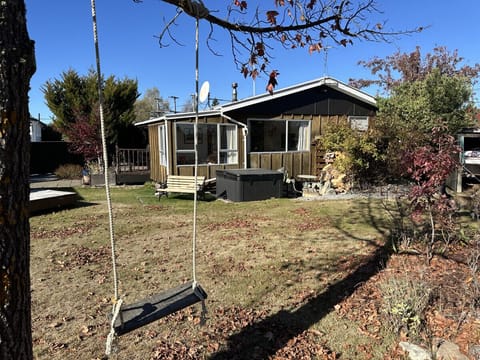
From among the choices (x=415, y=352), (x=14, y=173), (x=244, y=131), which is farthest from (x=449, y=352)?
(x=244, y=131)

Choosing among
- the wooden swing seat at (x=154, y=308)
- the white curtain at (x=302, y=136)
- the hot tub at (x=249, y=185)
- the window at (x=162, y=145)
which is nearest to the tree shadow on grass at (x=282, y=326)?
the wooden swing seat at (x=154, y=308)

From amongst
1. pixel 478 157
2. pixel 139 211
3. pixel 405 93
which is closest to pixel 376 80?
pixel 405 93

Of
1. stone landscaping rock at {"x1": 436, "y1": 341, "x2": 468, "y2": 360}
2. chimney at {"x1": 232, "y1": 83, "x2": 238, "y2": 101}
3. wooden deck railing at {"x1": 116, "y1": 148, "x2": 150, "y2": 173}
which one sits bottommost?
stone landscaping rock at {"x1": 436, "y1": 341, "x2": 468, "y2": 360}

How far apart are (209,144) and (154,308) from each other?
9.97m

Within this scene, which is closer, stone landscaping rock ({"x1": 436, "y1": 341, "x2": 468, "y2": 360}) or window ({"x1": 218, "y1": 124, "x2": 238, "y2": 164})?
stone landscaping rock ({"x1": 436, "y1": 341, "x2": 468, "y2": 360})

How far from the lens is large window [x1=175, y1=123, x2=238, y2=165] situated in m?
11.5

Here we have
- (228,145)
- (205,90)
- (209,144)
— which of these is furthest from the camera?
(228,145)

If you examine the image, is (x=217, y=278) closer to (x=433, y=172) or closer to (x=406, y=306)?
(x=406, y=306)

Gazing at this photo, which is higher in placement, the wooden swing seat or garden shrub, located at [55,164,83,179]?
garden shrub, located at [55,164,83,179]

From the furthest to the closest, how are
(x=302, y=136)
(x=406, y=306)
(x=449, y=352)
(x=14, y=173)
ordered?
(x=302, y=136) < (x=406, y=306) < (x=449, y=352) < (x=14, y=173)

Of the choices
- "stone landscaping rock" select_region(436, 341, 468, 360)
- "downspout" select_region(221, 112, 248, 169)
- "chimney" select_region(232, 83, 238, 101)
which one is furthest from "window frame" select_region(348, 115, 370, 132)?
"stone landscaping rock" select_region(436, 341, 468, 360)

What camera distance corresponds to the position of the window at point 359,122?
553 inches

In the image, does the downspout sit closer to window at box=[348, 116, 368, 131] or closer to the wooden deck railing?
window at box=[348, 116, 368, 131]

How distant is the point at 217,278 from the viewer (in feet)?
13.3
